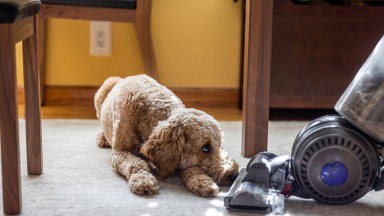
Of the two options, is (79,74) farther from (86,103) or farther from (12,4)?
(12,4)

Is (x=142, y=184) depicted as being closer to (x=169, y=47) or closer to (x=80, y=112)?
(x=80, y=112)

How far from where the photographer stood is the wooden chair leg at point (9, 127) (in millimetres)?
843

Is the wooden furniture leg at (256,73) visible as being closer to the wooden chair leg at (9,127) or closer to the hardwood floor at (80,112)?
the hardwood floor at (80,112)

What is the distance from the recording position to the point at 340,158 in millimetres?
902

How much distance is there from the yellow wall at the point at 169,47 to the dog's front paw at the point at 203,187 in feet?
4.03

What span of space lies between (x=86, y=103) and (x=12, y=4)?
1.39 m

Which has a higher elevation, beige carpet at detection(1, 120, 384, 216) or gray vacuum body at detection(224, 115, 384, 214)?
gray vacuum body at detection(224, 115, 384, 214)

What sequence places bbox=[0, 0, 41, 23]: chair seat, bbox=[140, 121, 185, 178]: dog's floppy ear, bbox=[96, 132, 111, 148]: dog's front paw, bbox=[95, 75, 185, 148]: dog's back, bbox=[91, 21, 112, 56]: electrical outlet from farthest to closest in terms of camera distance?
bbox=[91, 21, 112, 56]: electrical outlet → bbox=[96, 132, 111, 148]: dog's front paw → bbox=[95, 75, 185, 148]: dog's back → bbox=[140, 121, 185, 178]: dog's floppy ear → bbox=[0, 0, 41, 23]: chair seat

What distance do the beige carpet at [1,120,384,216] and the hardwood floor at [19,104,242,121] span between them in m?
0.53

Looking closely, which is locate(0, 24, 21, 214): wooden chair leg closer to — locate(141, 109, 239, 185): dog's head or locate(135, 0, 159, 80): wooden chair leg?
locate(141, 109, 239, 185): dog's head

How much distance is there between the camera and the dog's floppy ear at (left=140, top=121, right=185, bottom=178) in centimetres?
103

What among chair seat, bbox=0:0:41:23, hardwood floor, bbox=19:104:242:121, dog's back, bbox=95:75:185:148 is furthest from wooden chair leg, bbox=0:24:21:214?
hardwood floor, bbox=19:104:242:121

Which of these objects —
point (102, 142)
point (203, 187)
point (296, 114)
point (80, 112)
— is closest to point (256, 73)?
point (203, 187)

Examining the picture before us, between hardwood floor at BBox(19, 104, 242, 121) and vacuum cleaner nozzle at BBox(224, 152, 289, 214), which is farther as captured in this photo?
hardwood floor at BBox(19, 104, 242, 121)
